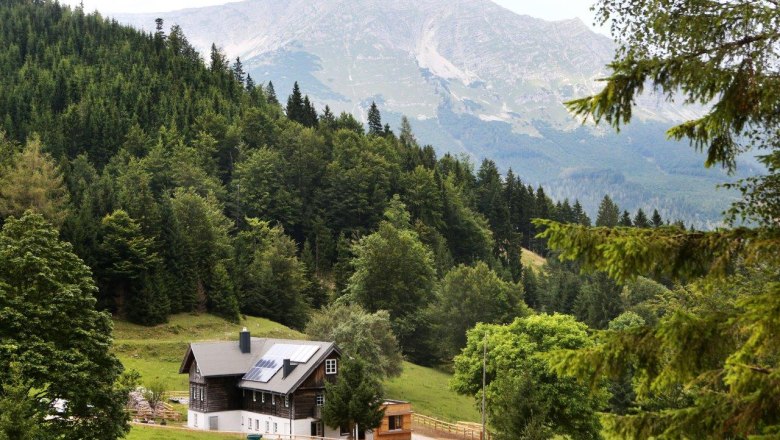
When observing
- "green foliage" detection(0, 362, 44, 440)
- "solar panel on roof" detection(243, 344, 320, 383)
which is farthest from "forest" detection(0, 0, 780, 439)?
"solar panel on roof" detection(243, 344, 320, 383)

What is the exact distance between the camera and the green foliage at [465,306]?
311 feet

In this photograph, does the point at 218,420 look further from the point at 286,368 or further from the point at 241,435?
the point at 286,368

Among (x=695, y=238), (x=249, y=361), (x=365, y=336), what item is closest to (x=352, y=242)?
(x=365, y=336)

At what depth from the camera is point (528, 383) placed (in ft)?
167

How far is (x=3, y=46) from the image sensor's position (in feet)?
552

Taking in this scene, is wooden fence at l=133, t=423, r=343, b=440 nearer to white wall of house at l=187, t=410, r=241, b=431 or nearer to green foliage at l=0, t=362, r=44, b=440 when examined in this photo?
white wall of house at l=187, t=410, r=241, b=431

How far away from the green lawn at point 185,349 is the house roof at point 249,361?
493 cm

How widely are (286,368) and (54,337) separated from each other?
91.9 feet

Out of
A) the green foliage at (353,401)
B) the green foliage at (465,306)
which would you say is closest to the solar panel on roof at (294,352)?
the green foliage at (353,401)

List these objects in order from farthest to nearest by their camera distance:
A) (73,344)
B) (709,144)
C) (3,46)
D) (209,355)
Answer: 1. (3,46)
2. (209,355)
3. (73,344)
4. (709,144)

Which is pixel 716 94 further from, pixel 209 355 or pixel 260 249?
pixel 260 249

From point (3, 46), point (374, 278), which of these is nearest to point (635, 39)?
point (374, 278)

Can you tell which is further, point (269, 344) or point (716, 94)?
point (269, 344)

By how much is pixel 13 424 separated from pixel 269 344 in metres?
36.5
